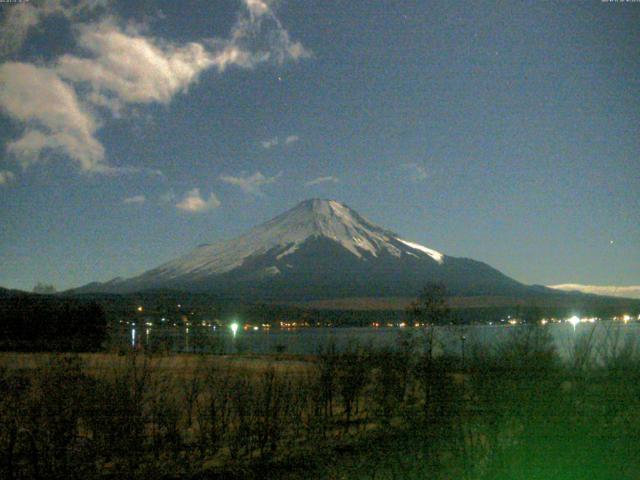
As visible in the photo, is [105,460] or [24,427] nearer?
[24,427]

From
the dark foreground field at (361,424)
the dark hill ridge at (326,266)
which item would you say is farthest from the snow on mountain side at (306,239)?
the dark foreground field at (361,424)

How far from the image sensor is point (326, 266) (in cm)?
14188

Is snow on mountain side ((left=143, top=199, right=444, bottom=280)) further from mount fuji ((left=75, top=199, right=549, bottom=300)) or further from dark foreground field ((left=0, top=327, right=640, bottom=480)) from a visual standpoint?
dark foreground field ((left=0, top=327, right=640, bottom=480))

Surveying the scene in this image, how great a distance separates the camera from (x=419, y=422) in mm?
7230

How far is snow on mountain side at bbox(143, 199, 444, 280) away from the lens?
148875 mm

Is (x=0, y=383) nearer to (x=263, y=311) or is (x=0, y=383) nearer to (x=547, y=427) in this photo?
(x=547, y=427)

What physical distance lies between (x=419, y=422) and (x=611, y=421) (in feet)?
6.60

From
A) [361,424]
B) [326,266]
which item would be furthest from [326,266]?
[361,424]

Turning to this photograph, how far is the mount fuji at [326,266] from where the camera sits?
121 metres

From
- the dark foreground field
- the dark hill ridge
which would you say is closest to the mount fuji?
the dark hill ridge

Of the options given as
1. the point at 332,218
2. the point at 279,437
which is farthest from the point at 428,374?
the point at 332,218

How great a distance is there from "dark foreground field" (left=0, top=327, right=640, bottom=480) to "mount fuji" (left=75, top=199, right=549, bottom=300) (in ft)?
302

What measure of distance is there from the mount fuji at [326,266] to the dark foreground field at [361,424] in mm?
92142

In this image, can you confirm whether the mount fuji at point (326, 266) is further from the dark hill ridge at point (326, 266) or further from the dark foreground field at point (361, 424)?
the dark foreground field at point (361, 424)
